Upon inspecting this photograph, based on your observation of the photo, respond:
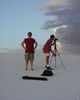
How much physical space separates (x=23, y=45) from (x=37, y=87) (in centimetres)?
350

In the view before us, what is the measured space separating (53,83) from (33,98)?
1699 millimetres

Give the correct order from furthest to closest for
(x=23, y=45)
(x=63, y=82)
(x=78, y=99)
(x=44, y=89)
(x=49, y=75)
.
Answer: (x=23, y=45), (x=49, y=75), (x=63, y=82), (x=44, y=89), (x=78, y=99)

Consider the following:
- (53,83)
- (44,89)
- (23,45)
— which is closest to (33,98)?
(44,89)

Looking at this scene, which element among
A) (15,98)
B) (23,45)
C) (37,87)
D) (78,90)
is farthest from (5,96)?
(23,45)

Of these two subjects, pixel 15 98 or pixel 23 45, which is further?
pixel 23 45

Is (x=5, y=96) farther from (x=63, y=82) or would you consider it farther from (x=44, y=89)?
(x=63, y=82)

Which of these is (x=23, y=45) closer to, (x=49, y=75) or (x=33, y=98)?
(x=49, y=75)

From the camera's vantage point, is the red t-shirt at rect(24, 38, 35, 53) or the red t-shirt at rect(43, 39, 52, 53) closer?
the red t-shirt at rect(24, 38, 35, 53)

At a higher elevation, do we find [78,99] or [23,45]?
[23,45]

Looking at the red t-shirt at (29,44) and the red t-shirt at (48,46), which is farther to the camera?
the red t-shirt at (48,46)

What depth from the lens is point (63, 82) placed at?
21.9 feet

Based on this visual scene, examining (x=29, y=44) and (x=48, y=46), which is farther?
(x=48, y=46)

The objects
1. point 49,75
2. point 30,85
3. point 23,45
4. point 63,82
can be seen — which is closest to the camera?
point 30,85

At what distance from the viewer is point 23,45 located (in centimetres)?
911
